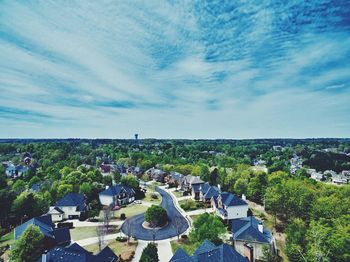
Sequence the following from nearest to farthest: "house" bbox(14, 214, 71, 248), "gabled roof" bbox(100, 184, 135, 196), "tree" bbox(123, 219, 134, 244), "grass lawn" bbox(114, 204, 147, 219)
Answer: "house" bbox(14, 214, 71, 248) < "tree" bbox(123, 219, 134, 244) < "grass lawn" bbox(114, 204, 147, 219) < "gabled roof" bbox(100, 184, 135, 196)

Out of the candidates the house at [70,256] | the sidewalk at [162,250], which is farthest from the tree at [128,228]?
the house at [70,256]

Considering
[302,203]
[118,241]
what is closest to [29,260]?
[118,241]

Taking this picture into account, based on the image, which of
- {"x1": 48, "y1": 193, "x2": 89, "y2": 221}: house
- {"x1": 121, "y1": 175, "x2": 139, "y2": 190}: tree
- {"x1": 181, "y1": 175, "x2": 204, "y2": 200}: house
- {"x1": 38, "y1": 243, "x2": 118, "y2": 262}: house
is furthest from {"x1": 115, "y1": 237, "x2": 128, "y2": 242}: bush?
{"x1": 181, "y1": 175, "x2": 204, "y2": 200}: house

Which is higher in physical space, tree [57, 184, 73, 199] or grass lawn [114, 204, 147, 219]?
tree [57, 184, 73, 199]

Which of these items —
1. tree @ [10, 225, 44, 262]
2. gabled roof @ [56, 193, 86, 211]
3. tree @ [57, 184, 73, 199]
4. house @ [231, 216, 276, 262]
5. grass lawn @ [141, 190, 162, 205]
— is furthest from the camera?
grass lawn @ [141, 190, 162, 205]

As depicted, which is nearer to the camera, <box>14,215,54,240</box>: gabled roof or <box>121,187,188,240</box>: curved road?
<box>14,215,54,240</box>: gabled roof

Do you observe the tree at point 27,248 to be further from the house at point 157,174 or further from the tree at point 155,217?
the house at point 157,174

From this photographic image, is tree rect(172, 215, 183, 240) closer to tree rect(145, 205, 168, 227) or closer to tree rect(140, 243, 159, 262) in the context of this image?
tree rect(145, 205, 168, 227)
